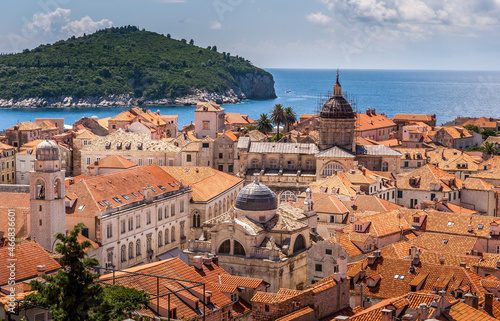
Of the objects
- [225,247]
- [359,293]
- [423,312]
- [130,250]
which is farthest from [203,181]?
[423,312]

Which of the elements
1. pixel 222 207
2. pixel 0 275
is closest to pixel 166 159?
pixel 222 207

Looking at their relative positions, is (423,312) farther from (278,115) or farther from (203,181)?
(278,115)

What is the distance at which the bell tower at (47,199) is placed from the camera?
2232 inches

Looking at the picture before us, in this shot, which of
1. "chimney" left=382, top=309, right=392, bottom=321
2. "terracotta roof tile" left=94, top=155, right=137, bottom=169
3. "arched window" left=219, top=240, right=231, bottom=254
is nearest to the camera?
"chimney" left=382, top=309, right=392, bottom=321

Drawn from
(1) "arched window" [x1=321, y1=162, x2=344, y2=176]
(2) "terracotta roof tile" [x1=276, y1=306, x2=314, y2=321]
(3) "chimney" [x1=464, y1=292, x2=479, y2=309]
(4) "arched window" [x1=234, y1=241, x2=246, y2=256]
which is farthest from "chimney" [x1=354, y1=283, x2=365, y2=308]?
(1) "arched window" [x1=321, y1=162, x2=344, y2=176]

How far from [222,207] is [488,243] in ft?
84.5

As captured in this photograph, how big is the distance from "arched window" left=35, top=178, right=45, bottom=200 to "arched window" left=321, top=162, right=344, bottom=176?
39.5 metres

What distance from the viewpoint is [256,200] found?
58.3 metres

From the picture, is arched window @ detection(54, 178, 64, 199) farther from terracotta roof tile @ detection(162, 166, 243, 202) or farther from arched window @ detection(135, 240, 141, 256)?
terracotta roof tile @ detection(162, 166, 243, 202)

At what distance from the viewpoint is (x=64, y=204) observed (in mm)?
58000

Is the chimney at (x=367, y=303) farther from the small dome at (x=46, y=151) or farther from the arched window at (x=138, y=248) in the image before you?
the small dome at (x=46, y=151)

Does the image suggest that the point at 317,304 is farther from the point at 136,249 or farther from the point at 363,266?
the point at 136,249

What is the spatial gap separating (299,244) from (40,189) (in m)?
17.4

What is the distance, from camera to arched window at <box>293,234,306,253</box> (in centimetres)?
5851
